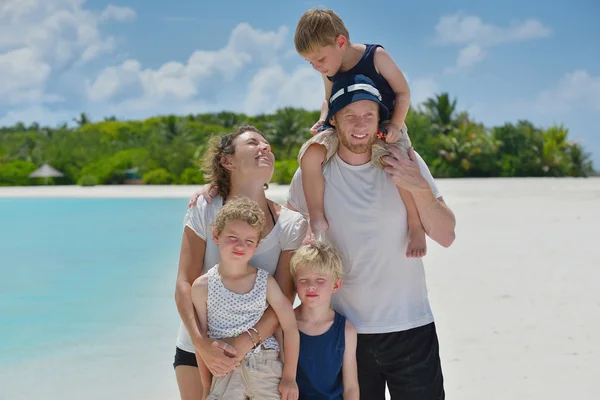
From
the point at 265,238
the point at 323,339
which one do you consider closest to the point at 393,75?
the point at 265,238

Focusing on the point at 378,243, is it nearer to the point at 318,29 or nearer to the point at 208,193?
the point at 208,193

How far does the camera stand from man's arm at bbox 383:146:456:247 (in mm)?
2572

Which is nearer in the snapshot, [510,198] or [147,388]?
[147,388]

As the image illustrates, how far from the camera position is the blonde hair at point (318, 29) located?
2.86 metres

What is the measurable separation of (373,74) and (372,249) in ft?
2.59

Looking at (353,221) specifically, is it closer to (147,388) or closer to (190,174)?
(147,388)

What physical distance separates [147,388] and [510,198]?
16043 mm

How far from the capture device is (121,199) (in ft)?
94.1

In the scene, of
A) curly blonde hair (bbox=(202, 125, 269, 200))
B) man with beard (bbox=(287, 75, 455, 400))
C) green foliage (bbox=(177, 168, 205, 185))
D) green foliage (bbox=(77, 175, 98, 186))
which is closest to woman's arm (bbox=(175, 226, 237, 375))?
curly blonde hair (bbox=(202, 125, 269, 200))

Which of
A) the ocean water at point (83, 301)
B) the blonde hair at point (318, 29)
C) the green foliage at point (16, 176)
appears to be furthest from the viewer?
the green foliage at point (16, 176)

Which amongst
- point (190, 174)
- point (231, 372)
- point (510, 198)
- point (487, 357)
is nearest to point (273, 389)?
point (231, 372)

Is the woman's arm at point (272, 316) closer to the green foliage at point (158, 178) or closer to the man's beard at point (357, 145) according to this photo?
the man's beard at point (357, 145)

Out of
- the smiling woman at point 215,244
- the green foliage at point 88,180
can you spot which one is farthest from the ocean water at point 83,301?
the green foliage at point 88,180

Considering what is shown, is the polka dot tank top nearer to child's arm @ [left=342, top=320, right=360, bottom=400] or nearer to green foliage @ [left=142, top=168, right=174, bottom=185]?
child's arm @ [left=342, top=320, right=360, bottom=400]
